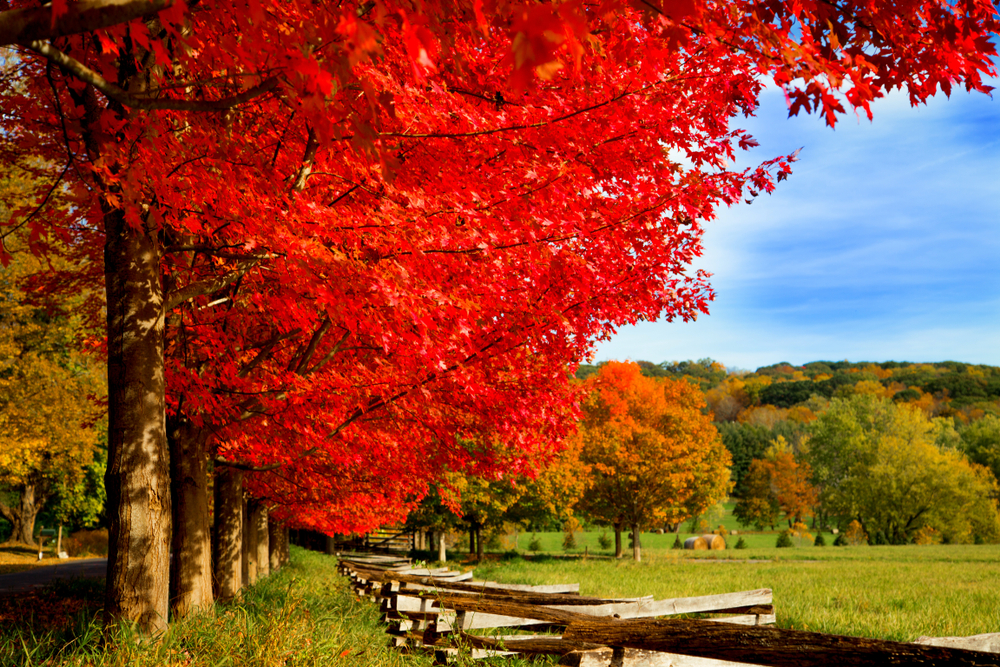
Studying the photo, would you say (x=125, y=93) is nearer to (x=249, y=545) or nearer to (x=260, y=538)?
(x=249, y=545)

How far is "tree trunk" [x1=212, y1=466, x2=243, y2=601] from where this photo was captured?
11742 millimetres

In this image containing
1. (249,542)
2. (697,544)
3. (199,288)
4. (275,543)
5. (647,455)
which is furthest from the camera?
(697,544)

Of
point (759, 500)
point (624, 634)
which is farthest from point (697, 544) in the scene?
point (624, 634)

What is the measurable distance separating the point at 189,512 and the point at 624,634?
19.6 feet

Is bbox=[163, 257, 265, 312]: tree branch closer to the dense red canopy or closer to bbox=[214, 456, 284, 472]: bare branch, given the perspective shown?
the dense red canopy

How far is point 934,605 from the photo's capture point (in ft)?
44.2

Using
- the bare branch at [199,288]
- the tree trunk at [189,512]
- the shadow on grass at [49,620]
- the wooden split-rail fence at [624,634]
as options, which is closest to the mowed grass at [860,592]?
the wooden split-rail fence at [624,634]

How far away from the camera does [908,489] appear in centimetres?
5269

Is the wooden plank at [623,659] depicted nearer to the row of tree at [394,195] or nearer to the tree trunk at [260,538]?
the row of tree at [394,195]

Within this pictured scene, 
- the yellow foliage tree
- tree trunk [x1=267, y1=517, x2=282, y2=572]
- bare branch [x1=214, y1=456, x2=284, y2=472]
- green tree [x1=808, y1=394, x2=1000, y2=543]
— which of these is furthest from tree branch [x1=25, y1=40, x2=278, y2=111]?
green tree [x1=808, y1=394, x2=1000, y2=543]

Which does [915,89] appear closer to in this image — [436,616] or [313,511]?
[436,616]

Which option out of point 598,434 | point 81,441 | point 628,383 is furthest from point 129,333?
point 628,383

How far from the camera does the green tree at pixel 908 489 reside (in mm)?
52500

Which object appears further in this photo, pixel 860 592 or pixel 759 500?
pixel 759 500
